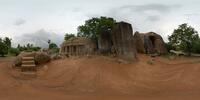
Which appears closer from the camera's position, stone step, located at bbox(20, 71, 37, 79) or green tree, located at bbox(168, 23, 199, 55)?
stone step, located at bbox(20, 71, 37, 79)

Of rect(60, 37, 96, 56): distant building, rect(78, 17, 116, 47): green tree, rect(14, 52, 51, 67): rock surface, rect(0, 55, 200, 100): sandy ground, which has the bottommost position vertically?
rect(0, 55, 200, 100): sandy ground

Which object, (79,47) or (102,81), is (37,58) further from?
(79,47)

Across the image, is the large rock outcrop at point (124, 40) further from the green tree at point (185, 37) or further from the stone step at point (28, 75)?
the green tree at point (185, 37)

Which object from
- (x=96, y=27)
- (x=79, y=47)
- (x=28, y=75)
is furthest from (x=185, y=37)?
(x=28, y=75)

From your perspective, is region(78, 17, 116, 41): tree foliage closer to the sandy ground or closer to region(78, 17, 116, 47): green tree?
region(78, 17, 116, 47): green tree

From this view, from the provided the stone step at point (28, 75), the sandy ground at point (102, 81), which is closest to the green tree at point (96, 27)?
the sandy ground at point (102, 81)

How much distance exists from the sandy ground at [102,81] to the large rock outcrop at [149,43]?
20.7ft

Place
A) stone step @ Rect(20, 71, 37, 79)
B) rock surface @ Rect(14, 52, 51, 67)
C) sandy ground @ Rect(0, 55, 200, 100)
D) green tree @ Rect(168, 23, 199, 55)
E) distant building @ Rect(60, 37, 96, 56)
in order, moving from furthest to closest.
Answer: green tree @ Rect(168, 23, 199, 55)
distant building @ Rect(60, 37, 96, 56)
rock surface @ Rect(14, 52, 51, 67)
stone step @ Rect(20, 71, 37, 79)
sandy ground @ Rect(0, 55, 200, 100)

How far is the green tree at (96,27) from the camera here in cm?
2923

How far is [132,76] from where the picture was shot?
66.1ft

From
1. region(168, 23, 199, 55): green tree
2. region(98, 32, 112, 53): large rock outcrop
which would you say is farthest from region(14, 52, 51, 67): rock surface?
region(168, 23, 199, 55): green tree

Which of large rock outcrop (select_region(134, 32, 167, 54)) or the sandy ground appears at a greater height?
large rock outcrop (select_region(134, 32, 167, 54))

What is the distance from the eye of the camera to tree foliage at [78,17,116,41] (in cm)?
2927

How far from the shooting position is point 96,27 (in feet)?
101
